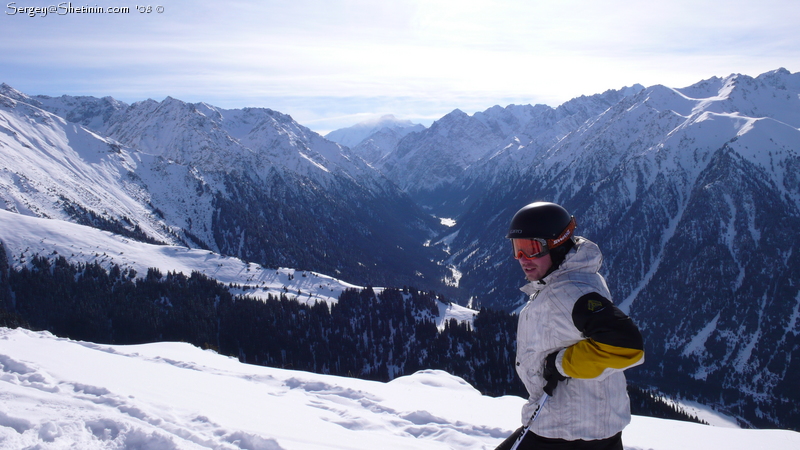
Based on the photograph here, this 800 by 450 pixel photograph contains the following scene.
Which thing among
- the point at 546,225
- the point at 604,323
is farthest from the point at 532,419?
the point at 546,225

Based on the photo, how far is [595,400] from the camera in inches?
206

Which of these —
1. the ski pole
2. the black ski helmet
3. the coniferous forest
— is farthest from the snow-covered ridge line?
the black ski helmet

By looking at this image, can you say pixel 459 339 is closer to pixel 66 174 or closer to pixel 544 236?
pixel 544 236

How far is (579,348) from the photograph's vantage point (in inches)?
187

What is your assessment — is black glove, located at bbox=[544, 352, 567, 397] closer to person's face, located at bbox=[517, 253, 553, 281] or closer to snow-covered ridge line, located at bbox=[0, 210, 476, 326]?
person's face, located at bbox=[517, 253, 553, 281]

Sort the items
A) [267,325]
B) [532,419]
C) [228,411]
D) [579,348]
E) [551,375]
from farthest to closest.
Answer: [267,325] < [228,411] < [532,419] < [551,375] < [579,348]

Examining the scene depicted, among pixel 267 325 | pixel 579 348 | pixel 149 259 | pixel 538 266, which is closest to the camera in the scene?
pixel 579 348

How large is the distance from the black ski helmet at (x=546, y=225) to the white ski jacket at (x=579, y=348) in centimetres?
23

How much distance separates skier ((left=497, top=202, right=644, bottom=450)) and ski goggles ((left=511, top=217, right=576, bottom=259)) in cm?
1

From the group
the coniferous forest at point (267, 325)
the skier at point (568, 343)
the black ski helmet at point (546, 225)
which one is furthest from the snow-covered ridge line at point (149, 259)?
the black ski helmet at point (546, 225)

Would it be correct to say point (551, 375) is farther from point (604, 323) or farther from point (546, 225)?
point (546, 225)

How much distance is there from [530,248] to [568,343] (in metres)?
1.33

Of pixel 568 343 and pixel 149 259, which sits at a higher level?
pixel 568 343

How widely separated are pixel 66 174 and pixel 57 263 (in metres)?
117
